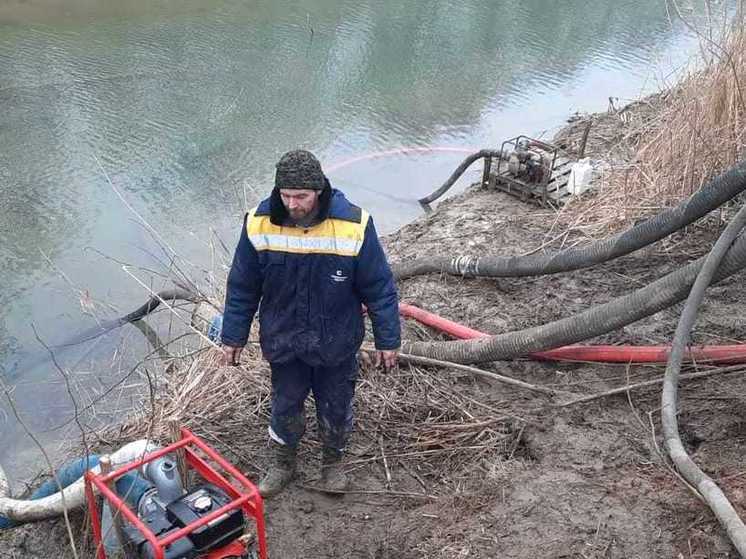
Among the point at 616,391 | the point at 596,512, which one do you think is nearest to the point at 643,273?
the point at 616,391

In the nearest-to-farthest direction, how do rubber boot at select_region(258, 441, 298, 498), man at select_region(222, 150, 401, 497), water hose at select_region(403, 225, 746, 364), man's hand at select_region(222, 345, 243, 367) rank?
man at select_region(222, 150, 401, 497), man's hand at select_region(222, 345, 243, 367), rubber boot at select_region(258, 441, 298, 498), water hose at select_region(403, 225, 746, 364)

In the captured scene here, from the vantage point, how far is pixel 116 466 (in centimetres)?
278

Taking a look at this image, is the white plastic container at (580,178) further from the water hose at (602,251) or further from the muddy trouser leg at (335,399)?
the muddy trouser leg at (335,399)

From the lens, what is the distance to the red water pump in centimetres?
214

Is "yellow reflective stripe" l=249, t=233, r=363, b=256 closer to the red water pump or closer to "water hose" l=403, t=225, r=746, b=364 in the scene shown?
the red water pump

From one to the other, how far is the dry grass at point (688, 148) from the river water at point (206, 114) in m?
1.77

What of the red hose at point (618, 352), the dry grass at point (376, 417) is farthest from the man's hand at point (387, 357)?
the red hose at point (618, 352)

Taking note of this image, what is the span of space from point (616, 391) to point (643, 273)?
46.5 inches

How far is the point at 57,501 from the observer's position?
9.77 ft

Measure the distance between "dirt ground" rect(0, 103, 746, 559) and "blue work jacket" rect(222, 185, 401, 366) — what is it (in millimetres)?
Result: 692

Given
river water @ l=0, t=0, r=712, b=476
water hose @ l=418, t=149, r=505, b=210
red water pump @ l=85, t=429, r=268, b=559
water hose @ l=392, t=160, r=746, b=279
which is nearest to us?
red water pump @ l=85, t=429, r=268, b=559

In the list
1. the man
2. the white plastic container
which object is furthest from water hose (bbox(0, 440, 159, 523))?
the white plastic container

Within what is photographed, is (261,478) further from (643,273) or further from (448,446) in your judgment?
(643,273)

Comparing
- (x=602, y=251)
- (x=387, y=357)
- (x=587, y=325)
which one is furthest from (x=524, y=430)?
(x=602, y=251)
